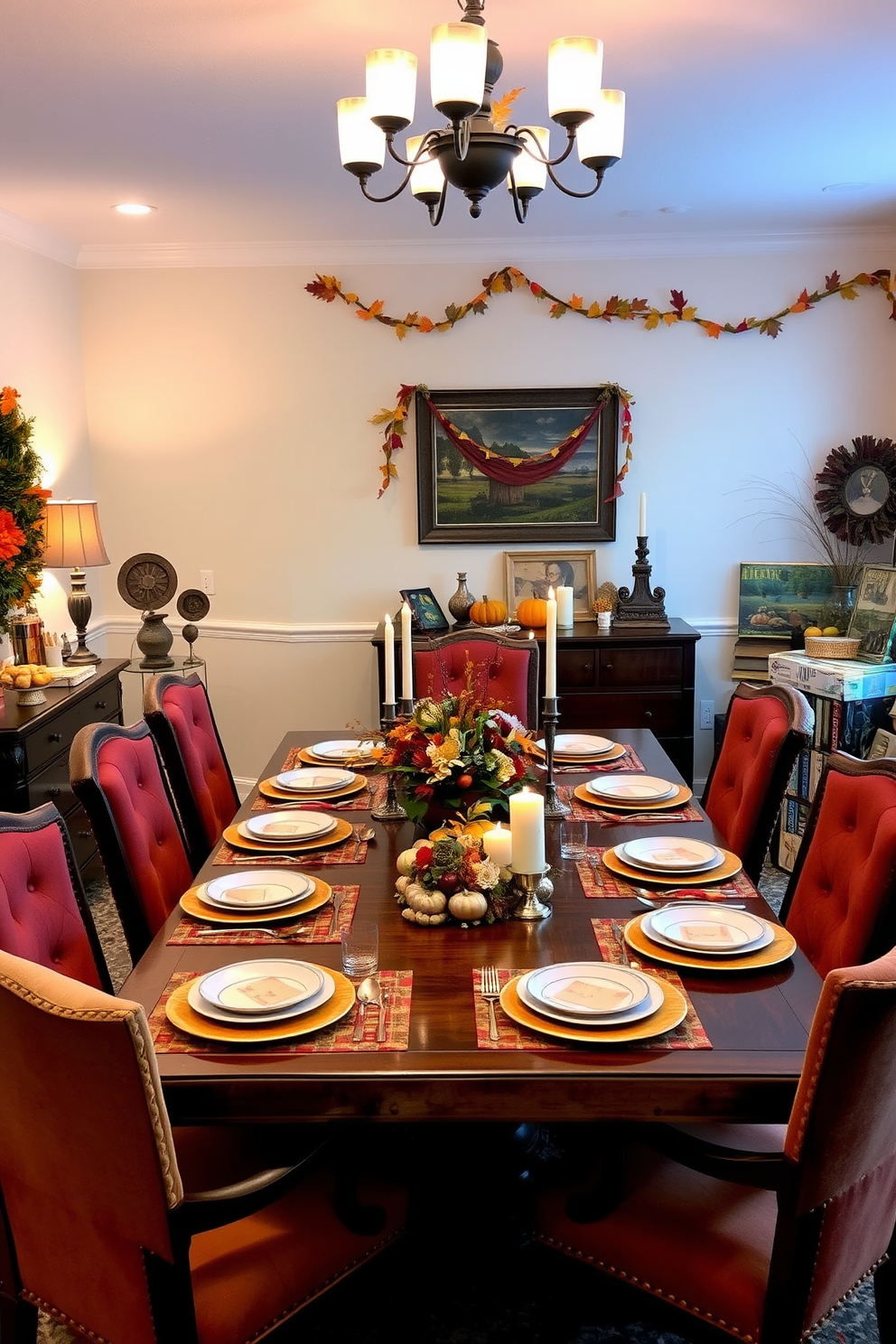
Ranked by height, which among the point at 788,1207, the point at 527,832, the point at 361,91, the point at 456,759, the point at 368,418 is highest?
the point at 361,91

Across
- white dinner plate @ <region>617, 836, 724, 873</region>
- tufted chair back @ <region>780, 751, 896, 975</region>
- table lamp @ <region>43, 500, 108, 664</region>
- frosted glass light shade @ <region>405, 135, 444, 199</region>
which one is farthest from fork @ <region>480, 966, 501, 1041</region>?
table lamp @ <region>43, 500, 108, 664</region>

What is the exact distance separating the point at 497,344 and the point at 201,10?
269 cm

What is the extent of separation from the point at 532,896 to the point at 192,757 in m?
1.20

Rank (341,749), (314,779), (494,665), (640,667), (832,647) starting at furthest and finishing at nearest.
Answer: (640,667)
(832,647)
(494,665)
(341,749)
(314,779)

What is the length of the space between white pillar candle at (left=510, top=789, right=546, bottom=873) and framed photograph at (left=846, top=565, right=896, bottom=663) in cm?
262

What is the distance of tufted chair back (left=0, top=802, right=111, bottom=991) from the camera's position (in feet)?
6.01

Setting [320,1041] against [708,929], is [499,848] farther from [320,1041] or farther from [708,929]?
[320,1041]

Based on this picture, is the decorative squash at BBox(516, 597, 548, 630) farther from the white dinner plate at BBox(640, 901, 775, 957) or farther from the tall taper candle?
the white dinner plate at BBox(640, 901, 775, 957)

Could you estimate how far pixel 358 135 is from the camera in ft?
7.13

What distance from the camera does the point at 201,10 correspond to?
2.32 m

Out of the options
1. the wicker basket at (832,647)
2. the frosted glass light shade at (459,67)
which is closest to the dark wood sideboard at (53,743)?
the frosted glass light shade at (459,67)

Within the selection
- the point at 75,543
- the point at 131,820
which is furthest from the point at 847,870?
the point at 75,543

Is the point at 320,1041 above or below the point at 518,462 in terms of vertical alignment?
below

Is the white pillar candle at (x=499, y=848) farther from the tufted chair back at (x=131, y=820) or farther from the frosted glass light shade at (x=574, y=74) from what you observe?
the frosted glass light shade at (x=574, y=74)
